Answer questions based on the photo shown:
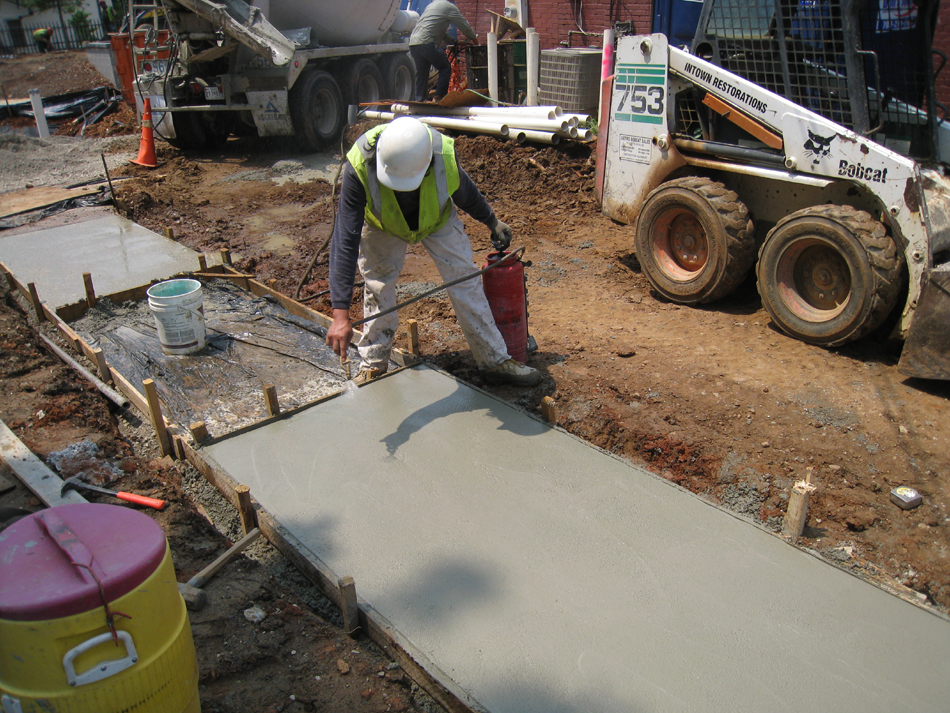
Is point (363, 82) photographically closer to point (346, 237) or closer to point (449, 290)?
point (449, 290)

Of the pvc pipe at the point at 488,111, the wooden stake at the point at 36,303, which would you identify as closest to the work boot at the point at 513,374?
the wooden stake at the point at 36,303

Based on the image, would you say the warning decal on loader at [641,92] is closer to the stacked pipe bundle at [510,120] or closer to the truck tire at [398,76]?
the stacked pipe bundle at [510,120]

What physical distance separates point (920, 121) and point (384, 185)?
375cm

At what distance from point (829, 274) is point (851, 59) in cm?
137

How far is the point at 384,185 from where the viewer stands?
3574 millimetres

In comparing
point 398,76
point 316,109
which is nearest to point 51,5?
point 398,76

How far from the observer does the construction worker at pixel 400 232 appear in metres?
3.49

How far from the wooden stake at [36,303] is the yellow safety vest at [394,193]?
3297 mm

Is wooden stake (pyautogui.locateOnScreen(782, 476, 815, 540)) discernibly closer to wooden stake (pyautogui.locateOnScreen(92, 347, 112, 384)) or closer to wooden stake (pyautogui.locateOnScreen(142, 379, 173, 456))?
wooden stake (pyautogui.locateOnScreen(142, 379, 173, 456))

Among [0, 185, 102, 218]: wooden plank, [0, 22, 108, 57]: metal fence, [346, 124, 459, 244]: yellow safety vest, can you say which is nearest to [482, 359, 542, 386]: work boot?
[346, 124, 459, 244]: yellow safety vest

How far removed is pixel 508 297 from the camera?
430 cm

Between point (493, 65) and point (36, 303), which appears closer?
point (36, 303)

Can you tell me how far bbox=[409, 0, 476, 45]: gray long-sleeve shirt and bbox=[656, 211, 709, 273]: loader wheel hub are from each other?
634cm

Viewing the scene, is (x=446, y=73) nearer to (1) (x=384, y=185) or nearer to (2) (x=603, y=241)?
(2) (x=603, y=241)
